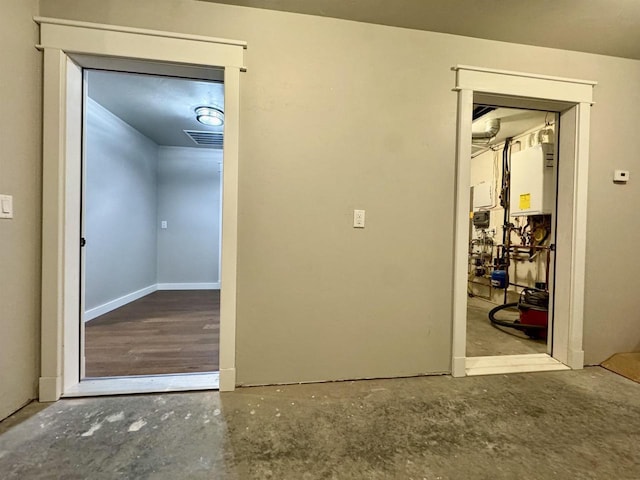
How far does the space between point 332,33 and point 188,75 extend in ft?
3.14

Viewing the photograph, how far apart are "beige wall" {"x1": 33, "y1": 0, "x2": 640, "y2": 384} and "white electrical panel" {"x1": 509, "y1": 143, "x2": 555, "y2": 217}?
1117mm

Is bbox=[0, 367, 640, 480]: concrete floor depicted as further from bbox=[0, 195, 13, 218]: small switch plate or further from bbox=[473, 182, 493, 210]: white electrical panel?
bbox=[473, 182, 493, 210]: white electrical panel

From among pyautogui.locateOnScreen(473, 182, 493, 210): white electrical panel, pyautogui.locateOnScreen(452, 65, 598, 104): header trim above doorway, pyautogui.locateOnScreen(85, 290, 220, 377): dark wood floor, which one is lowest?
pyautogui.locateOnScreen(85, 290, 220, 377): dark wood floor

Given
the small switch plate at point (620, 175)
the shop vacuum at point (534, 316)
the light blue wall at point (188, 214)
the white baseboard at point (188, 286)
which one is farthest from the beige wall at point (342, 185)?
the white baseboard at point (188, 286)

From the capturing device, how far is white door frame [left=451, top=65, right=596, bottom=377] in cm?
193

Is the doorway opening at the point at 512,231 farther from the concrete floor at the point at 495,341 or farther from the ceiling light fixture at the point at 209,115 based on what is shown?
the ceiling light fixture at the point at 209,115

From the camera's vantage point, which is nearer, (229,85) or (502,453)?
(502,453)

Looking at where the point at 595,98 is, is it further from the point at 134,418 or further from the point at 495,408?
the point at 134,418

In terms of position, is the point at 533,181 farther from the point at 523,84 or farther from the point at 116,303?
the point at 116,303

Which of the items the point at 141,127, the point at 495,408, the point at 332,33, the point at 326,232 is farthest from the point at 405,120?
the point at 141,127

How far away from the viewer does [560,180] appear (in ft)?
7.27

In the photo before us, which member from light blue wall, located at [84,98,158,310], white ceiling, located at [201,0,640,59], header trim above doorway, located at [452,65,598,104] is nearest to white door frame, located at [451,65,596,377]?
header trim above doorway, located at [452,65,598,104]

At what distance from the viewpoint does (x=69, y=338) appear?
1671 mm

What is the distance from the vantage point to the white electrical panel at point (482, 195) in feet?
14.0
